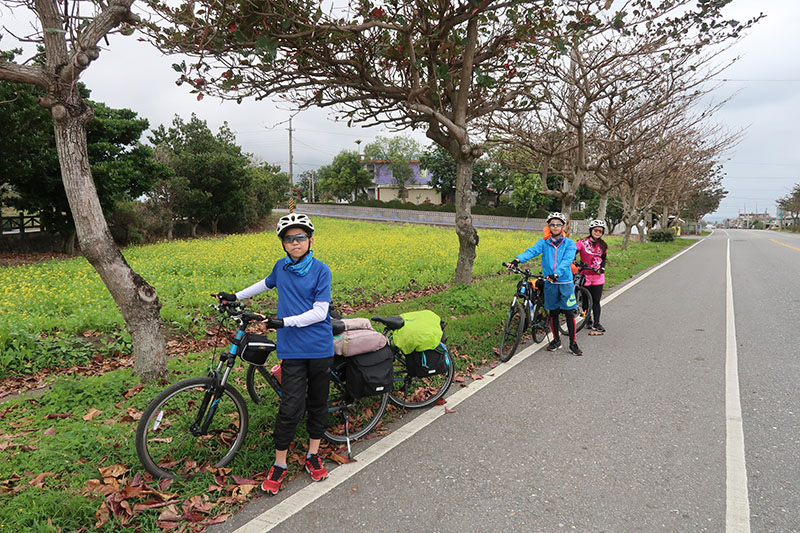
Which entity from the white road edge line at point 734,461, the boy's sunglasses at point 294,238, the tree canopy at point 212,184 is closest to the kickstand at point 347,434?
the boy's sunglasses at point 294,238

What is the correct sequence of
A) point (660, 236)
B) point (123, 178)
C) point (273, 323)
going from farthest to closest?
point (660, 236) < point (123, 178) < point (273, 323)

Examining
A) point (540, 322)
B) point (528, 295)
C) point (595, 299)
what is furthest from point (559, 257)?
point (595, 299)

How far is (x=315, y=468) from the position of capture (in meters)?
3.26

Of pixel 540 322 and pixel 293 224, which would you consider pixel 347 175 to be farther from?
pixel 293 224

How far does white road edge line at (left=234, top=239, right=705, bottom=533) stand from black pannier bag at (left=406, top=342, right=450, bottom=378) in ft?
1.30

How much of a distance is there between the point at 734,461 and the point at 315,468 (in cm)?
316

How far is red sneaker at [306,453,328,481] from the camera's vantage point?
322 centimetres

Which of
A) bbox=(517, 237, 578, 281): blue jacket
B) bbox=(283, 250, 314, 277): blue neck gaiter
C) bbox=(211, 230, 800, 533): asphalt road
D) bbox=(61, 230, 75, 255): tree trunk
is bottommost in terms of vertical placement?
bbox=(211, 230, 800, 533): asphalt road

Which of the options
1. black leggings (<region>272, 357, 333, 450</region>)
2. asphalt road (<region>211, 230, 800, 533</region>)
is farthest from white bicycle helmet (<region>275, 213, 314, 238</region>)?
asphalt road (<region>211, 230, 800, 533</region>)

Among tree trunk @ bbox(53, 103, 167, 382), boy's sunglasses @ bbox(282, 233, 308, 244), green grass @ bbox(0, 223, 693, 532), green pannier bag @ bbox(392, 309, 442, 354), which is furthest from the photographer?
green pannier bag @ bbox(392, 309, 442, 354)

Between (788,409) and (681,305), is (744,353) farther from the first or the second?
(681,305)

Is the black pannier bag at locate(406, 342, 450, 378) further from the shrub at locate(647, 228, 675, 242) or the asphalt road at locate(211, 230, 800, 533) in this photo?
the shrub at locate(647, 228, 675, 242)

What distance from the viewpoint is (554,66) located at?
944 cm

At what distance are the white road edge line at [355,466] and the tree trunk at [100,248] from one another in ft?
7.62
